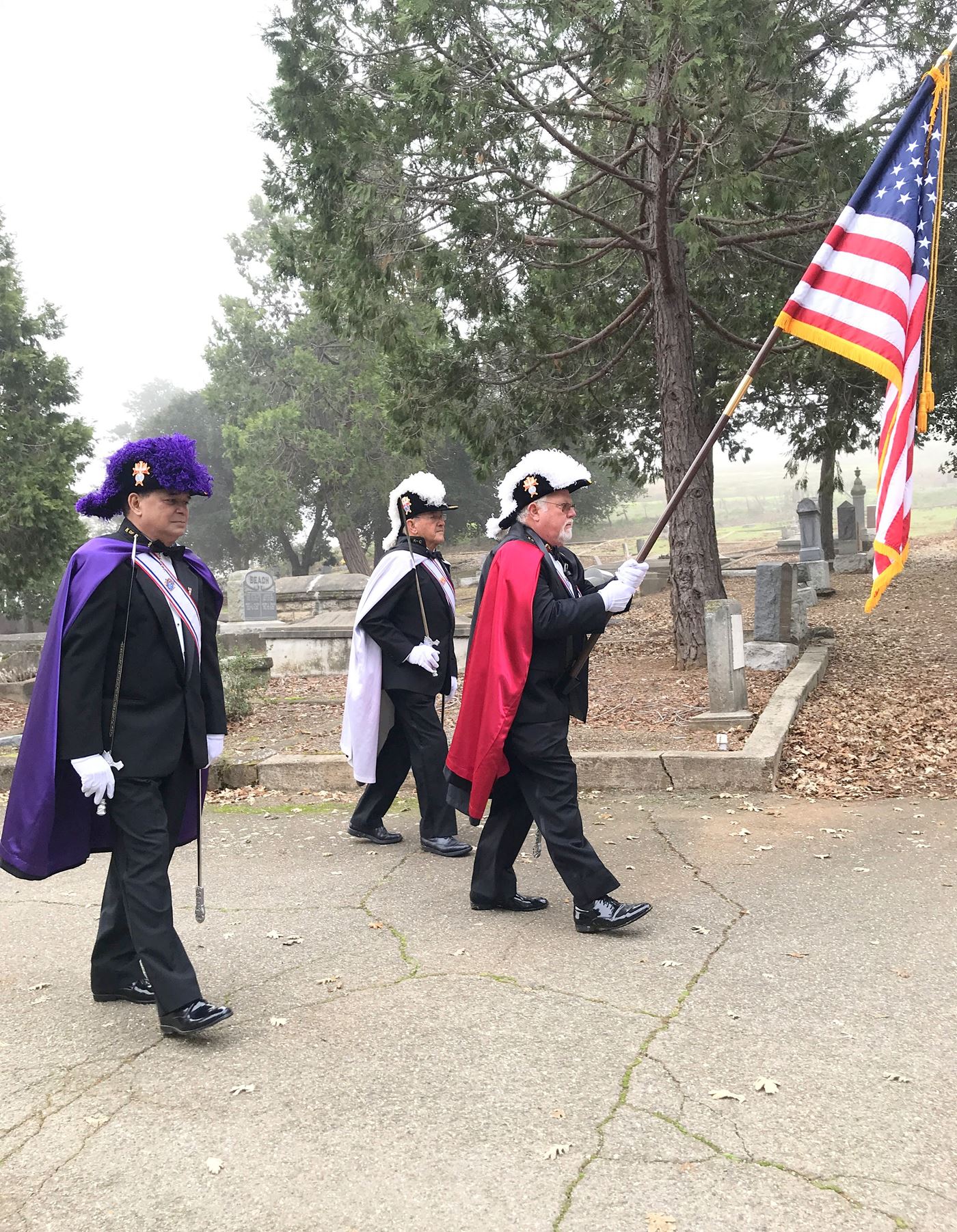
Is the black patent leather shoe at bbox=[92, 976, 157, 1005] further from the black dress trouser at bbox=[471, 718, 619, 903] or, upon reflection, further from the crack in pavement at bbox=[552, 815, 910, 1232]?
the crack in pavement at bbox=[552, 815, 910, 1232]

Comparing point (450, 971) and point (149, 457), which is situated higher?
point (149, 457)

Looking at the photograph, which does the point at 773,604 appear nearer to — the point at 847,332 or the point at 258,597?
the point at 847,332

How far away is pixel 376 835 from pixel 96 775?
2.84 m

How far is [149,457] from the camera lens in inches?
161

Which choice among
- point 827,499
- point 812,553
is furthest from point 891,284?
point 827,499

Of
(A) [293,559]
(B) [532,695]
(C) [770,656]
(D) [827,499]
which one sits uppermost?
(D) [827,499]

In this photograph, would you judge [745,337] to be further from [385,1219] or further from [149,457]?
[385,1219]

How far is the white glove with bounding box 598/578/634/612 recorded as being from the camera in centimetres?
461

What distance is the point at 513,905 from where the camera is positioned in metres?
5.13

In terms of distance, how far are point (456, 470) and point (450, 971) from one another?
3880 centimetres

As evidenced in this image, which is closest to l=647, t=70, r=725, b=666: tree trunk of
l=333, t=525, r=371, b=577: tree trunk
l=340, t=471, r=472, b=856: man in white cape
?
l=340, t=471, r=472, b=856: man in white cape

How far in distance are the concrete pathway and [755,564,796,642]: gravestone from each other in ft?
20.0

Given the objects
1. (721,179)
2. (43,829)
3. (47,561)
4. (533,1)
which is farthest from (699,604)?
(47,561)

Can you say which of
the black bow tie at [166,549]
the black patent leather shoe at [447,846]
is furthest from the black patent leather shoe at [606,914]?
the black bow tie at [166,549]
